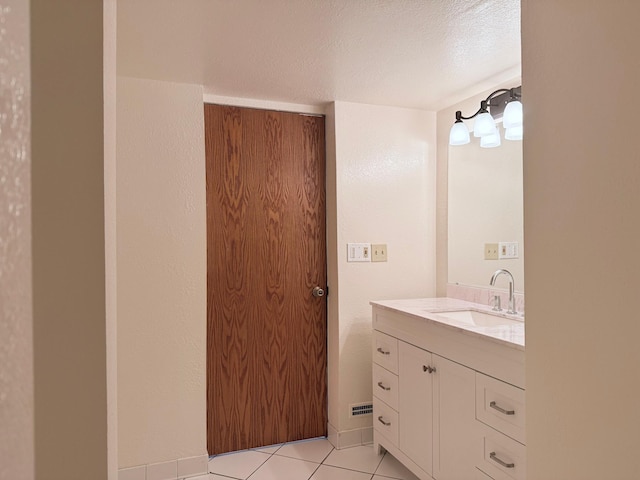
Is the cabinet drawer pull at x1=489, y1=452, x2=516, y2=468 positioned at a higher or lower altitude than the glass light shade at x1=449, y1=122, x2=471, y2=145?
lower

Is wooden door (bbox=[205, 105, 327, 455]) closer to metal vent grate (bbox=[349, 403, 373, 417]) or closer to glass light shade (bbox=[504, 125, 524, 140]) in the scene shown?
metal vent grate (bbox=[349, 403, 373, 417])

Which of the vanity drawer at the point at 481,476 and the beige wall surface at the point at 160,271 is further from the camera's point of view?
the beige wall surface at the point at 160,271

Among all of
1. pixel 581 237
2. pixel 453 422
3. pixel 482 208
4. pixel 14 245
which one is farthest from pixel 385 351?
pixel 14 245

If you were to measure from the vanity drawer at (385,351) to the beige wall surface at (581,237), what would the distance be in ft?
4.47

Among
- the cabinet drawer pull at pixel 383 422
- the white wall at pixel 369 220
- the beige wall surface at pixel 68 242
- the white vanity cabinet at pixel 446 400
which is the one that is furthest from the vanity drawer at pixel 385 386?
the beige wall surface at pixel 68 242

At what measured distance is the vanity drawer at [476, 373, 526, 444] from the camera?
1620 mm

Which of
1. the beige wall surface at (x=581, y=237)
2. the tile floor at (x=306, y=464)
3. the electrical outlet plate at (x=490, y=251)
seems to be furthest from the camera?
the electrical outlet plate at (x=490, y=251)

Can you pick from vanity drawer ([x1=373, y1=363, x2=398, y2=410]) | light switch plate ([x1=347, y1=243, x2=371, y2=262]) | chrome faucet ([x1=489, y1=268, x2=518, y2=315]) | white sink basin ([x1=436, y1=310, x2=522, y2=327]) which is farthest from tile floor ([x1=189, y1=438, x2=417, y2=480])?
light switch plate ([x1=347, y1=243, x2=371, y2=262])

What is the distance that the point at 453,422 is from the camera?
78.7 inches

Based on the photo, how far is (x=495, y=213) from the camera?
104 inches

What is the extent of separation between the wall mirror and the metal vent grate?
96cm

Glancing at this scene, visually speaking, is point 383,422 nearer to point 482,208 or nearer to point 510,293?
point 510,293

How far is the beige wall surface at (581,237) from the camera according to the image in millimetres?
889

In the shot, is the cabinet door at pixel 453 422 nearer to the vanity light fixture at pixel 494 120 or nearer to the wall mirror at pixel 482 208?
the wall mirror at pixel 482 208
